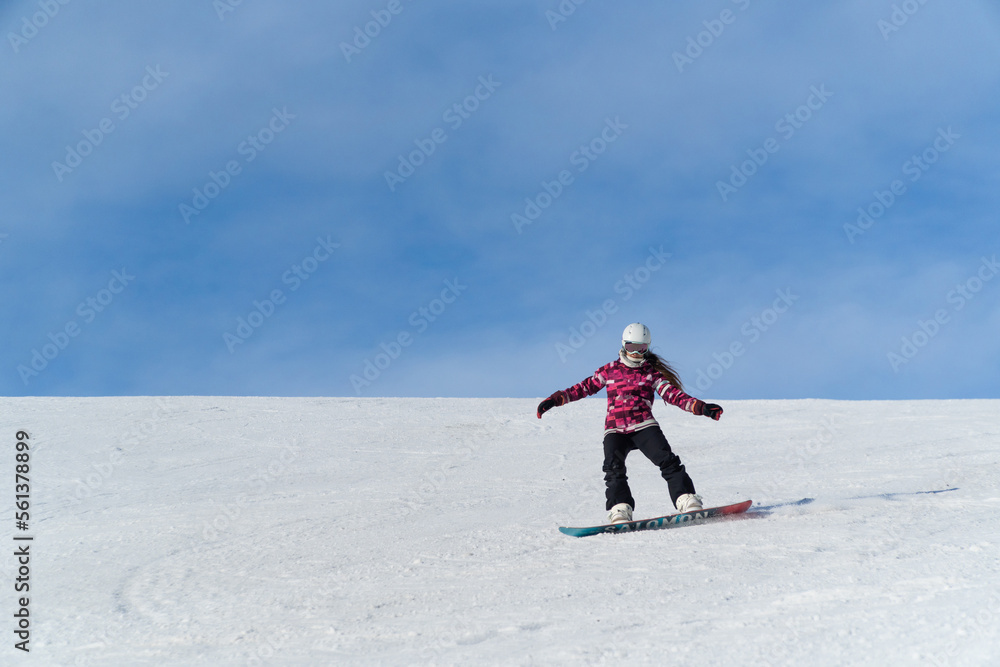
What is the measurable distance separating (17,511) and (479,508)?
16.3 ft

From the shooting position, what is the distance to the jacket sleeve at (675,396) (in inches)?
232

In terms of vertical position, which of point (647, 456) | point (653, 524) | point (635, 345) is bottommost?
point (653, 524)

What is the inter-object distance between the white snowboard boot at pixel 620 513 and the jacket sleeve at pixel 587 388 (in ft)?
3.50

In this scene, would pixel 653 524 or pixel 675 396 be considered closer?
pixel 653 524

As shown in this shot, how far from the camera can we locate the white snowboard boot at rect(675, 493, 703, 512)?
559cm

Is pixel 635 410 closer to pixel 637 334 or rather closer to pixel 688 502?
pixel 637 334

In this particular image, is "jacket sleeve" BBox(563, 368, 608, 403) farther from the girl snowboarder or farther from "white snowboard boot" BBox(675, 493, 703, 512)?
"white snowboard boot" BBox(675, 493, 703, 512)

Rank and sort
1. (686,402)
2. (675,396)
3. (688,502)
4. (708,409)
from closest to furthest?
(688,502)
(708,409)
(686,402)
(675,396)

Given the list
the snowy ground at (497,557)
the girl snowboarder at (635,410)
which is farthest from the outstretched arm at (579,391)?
the snowy ground at (497,557)

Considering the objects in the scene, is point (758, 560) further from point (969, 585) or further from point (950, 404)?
point (950, 404)

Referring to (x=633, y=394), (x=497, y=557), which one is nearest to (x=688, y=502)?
(x=633, y=394)

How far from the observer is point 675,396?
603 cm

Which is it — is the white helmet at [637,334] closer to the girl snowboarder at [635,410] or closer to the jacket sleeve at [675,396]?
the girl snowboarder at [635,410]

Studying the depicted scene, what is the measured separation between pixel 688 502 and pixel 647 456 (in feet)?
1.55
